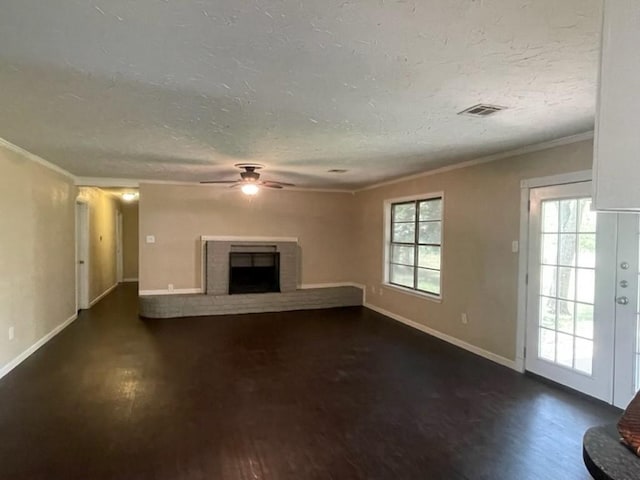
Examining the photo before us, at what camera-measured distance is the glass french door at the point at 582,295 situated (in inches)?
127

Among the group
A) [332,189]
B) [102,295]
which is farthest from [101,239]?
[332,189]

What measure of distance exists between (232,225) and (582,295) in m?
5.62

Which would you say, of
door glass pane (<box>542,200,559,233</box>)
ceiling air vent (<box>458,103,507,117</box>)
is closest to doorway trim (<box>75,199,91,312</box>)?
ceiling air vent (<box>458,103,507,117</box>)

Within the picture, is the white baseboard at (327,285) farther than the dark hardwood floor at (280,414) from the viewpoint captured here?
Yes

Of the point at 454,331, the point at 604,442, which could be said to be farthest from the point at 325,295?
the point at 604,442

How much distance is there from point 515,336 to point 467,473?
2.24 meters

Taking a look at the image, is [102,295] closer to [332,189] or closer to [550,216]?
[332,189]

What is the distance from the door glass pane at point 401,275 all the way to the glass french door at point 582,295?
8.00 feet

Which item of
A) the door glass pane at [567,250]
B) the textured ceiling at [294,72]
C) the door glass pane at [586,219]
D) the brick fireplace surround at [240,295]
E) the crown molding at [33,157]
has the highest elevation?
the textured ceiling at [294,72]

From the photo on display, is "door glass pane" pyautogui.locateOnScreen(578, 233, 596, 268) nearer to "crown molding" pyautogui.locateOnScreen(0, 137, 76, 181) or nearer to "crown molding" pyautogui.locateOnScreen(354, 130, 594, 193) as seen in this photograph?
"crown molding" pyautogui.locateOnScreen(354, 130, 594, 193)

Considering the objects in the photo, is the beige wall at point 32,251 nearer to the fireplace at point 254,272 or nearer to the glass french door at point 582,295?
the fireplace at point 254,272

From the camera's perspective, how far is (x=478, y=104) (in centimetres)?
268

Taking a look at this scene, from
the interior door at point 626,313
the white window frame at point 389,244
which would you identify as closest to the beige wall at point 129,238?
the white window frame at point 389,244

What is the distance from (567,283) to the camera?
3.73 meters
